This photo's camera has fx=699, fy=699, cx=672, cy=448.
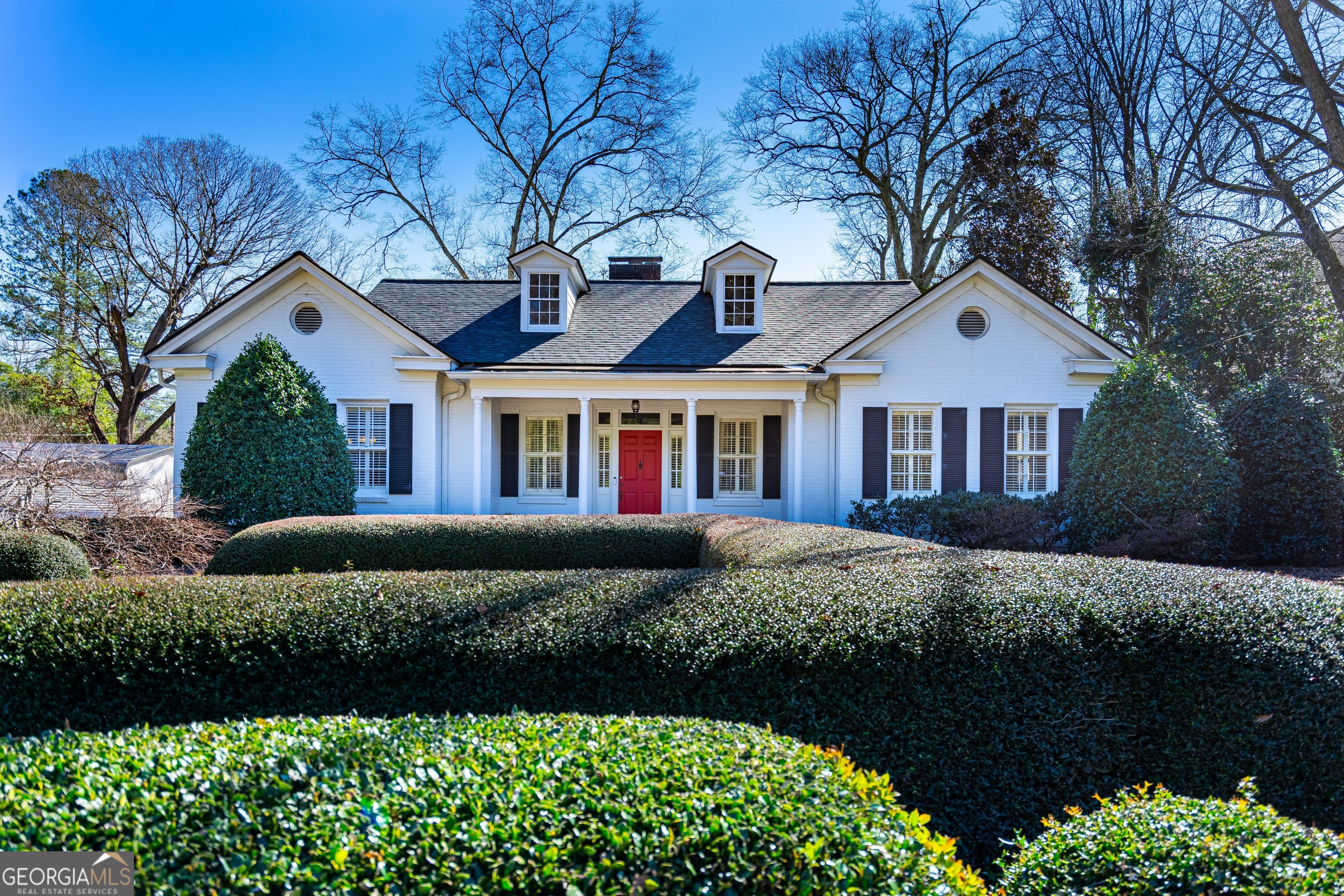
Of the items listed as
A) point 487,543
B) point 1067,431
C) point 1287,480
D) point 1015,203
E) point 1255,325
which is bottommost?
point 487,543

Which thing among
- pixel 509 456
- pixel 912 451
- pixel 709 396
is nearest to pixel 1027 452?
pixel 912 451

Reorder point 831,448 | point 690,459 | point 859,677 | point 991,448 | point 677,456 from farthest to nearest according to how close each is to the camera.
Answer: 1. point 677,456
2. point 831,448
3. point 690,459
4. point 991,448
5. point 859,677

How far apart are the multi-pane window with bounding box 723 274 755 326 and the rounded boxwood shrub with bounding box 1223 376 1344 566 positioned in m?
9.08

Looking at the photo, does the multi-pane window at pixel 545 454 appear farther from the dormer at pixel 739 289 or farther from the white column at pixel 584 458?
the dormer at pixel 739 289

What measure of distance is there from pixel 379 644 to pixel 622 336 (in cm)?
1251

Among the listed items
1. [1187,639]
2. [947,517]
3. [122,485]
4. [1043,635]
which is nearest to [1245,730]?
[1187,639]

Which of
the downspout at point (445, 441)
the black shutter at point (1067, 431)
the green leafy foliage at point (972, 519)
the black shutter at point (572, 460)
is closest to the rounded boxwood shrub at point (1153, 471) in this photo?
the green leafy foliage at point (972, 519)

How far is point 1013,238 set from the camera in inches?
907

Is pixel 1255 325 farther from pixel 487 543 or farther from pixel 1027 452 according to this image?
pixel 487 543

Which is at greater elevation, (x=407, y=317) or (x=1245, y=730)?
(x=407, y=317)

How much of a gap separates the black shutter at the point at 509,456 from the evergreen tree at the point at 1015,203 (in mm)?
17037

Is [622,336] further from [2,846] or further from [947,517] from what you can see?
[2,846]

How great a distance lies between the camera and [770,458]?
15336mm

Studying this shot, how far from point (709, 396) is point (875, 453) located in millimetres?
3486
